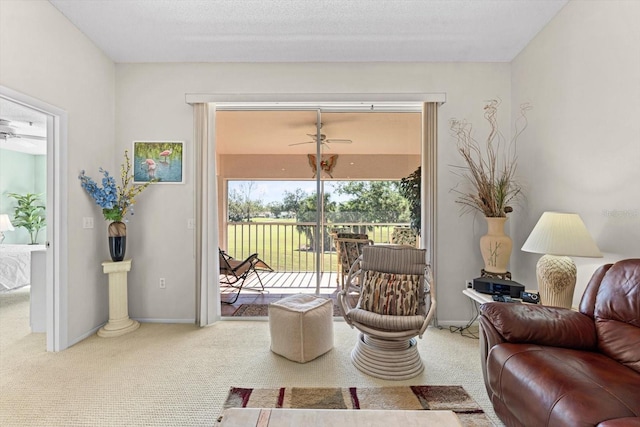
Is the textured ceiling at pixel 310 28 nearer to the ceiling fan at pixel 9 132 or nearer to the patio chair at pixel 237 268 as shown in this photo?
the ceiling fan at pixel 9 132

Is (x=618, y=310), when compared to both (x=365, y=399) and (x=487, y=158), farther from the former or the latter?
(x=487, y=158)

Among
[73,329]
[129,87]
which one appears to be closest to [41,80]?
[129,87]

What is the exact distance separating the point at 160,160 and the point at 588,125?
3860 millimetres

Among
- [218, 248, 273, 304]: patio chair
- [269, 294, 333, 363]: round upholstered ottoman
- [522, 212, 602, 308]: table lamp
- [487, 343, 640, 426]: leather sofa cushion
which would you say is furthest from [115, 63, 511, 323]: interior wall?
[487, 343, 640, 426]: leather sofa cushion

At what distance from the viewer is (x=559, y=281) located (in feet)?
6.82

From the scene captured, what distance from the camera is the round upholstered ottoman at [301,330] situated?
2465 mm

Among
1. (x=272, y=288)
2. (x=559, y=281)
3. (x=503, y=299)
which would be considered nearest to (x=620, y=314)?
(x=559, y=281)

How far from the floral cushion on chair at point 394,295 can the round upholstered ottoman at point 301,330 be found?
36cm

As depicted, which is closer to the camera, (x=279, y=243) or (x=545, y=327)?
(x=545, y=327)

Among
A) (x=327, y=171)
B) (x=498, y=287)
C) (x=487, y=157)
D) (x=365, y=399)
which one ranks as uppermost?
(x=487, y=157)

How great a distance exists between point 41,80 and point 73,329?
2125mm

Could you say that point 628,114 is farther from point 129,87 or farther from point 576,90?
point 129,87

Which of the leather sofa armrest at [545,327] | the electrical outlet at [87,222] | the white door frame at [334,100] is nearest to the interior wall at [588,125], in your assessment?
the leather sofa armrest at [545,327]

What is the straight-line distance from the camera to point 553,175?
105 inches
